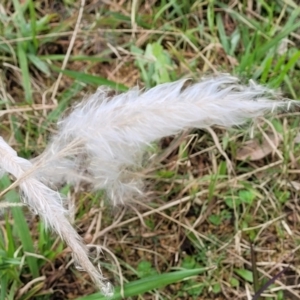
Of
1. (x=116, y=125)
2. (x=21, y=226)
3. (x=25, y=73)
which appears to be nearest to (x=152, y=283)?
(x=21, y=226)

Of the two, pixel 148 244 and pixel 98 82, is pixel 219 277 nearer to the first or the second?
pixel 148 244

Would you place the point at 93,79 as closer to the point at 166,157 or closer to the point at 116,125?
the point at 166,157

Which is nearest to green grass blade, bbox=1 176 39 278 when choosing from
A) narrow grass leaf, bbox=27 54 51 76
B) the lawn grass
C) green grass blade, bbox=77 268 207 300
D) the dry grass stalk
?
the lawn grass

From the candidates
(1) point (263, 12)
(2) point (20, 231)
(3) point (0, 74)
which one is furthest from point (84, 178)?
(1) point (263, 12)

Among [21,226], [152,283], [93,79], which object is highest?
[93,79]

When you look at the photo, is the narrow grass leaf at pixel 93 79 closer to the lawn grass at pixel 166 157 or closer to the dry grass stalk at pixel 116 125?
the lawn grass at pixel 166 157

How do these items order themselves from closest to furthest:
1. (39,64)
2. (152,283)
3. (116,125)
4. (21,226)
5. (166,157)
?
(116,125), (152,283), (21,226), (166,157), (39,64)

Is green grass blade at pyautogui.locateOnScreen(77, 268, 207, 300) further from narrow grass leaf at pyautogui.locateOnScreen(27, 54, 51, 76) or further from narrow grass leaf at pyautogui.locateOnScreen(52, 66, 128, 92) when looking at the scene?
narrow grass leaf at pyautogui.locateOnScreen(27, 54, 51, 76)

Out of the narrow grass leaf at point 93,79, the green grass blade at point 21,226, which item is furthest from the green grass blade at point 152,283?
the narrow grass leaf at point 93,79
